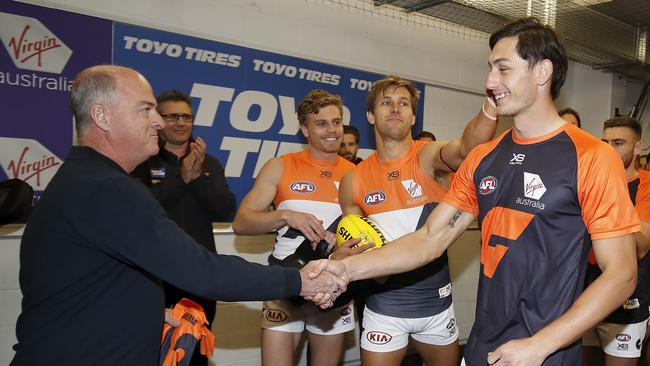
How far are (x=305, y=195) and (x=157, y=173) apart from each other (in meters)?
0.87

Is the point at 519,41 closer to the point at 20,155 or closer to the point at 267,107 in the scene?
the point at 267,107

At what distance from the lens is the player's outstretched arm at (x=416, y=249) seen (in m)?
2.03

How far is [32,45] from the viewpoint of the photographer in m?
2.97

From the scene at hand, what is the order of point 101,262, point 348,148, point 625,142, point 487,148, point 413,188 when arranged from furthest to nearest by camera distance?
point 348,148 → point 625,142 → point 413,188 → point 487,148 → point 101,262

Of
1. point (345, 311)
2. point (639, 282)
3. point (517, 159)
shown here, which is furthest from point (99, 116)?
point (639, 282)

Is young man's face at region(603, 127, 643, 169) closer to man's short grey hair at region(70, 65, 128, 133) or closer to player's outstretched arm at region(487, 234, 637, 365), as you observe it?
player's outstretched arm at region(487, 234, 637, 365)

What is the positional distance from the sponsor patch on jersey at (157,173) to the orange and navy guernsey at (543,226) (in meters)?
1.71

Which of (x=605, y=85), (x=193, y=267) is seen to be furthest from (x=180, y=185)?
(x=605, y=85)

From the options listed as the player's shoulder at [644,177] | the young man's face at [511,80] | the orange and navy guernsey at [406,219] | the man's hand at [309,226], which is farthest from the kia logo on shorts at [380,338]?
the player's shoulder at [644,177]

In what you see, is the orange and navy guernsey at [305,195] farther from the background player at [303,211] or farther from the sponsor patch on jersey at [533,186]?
the sponsor patch on jersey at [533,186]

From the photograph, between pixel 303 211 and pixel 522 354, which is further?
pixel 303 211

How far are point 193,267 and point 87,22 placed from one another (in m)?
2.31

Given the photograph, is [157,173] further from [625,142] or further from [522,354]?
[625,142]

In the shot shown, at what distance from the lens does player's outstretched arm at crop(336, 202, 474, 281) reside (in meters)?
2.03
